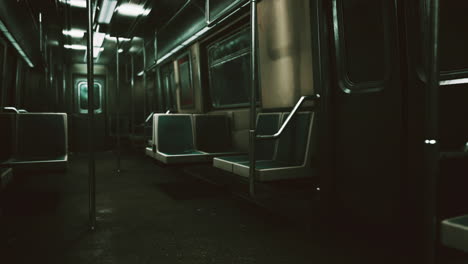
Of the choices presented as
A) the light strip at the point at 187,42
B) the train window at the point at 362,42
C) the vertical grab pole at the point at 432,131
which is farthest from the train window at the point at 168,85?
the vertical grab pole at the point at 432,131

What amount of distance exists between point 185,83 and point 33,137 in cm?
389

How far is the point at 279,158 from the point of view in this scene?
3.58 m

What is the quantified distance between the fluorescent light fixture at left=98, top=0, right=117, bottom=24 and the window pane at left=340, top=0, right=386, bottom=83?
370cm

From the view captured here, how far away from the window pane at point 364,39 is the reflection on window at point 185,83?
4.73m

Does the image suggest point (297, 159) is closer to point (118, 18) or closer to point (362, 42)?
point (362, 42)

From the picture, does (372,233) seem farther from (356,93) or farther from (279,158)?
(279,158)

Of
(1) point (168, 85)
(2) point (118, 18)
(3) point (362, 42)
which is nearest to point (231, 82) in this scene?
(2) point (118, 18)

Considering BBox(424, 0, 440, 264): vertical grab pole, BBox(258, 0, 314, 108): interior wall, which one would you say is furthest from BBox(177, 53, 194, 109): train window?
BBox(424, 0, 440, 264): vertical grab pole

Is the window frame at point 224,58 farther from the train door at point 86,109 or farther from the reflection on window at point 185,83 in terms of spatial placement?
the train door at point 86,109

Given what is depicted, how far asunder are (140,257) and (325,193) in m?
1.50

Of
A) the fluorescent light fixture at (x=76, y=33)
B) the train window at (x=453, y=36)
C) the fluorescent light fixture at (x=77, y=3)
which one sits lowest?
the train window at (x=453, y=36)

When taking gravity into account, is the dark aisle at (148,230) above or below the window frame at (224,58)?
below

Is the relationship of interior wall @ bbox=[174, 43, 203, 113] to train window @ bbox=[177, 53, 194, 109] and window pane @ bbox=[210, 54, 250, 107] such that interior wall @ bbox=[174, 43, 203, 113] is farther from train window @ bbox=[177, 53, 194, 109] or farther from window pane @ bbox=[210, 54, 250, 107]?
window pane @ bbox=[210, 54, 250, 107]

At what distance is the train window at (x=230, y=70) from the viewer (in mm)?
5207
